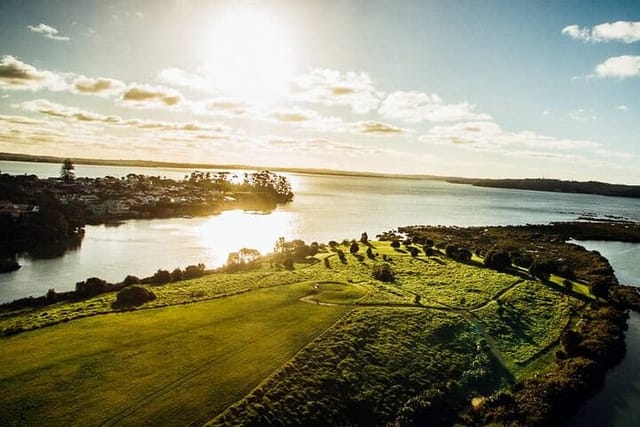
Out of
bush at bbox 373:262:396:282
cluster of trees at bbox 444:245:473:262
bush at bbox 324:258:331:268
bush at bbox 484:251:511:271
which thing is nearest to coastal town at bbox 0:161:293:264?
bush at bbox 324:258:331:268

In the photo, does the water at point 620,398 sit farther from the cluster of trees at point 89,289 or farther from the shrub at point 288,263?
the cluster of trees at point 89,289

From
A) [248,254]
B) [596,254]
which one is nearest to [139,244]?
Answer: [248,254]

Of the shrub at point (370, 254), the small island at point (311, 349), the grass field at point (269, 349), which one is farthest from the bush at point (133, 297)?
the shrub at point (370, 254)

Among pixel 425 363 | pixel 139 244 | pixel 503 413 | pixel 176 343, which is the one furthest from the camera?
pixel 139 244

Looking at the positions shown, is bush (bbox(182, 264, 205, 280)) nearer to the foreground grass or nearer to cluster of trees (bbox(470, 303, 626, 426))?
the foreground grass

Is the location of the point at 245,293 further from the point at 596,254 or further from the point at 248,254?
the point at 596,254

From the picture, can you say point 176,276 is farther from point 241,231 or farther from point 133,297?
point 241,231
